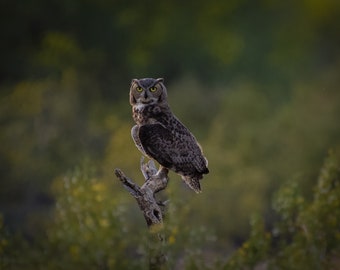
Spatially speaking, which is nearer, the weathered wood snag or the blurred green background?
the weathered wood snag

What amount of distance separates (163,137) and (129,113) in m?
31.1

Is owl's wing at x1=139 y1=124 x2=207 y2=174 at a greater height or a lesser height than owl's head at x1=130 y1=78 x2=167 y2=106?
lesser

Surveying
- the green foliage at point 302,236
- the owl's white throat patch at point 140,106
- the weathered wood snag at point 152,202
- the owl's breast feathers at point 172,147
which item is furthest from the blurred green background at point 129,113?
the owl's white throat patch at point 140,106

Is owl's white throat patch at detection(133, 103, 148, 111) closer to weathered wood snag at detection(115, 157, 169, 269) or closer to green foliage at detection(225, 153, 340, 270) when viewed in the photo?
weathered wood snag at detection(115, 157, 169, 269)

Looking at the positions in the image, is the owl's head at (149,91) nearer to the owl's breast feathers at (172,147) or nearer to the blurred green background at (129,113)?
the owl's breast feathers at (172,147)

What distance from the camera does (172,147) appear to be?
40.5ft

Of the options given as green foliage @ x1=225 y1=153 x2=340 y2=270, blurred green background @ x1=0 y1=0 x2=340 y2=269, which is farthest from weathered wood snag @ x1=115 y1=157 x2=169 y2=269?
green foliage @ x1=225 y1=153 x2=340 y2=270

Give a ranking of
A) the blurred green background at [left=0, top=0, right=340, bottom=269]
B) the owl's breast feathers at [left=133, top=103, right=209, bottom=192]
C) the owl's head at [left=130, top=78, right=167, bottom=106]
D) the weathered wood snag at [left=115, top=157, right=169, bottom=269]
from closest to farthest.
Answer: the weathered wood snag at [left=115, top=157, right=169, bottom=269], the owl's breast feathers at [left=133, top=103, right=209, bottom=192], the owl's head at [left=130, top=78, right=167, bottom=106], the blurred green background at [left=0, top=0, right=340, bottom=269]

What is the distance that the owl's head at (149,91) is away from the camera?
12477mm

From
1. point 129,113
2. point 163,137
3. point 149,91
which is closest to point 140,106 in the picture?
point 149,91

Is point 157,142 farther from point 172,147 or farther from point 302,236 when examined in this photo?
point 302,236

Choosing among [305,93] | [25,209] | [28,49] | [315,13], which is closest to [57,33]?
[28,49]

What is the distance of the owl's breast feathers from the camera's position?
12281 millimetres

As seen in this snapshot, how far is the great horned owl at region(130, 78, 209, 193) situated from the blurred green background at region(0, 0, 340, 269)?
93 cm
